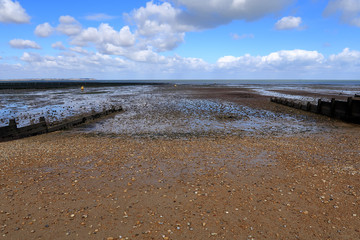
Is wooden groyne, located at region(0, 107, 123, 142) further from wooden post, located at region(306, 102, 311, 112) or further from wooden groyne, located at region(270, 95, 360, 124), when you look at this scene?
wooden post, located at region(306, 102, 311, 112)

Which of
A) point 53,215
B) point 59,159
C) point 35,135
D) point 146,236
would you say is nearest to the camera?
point 146,236

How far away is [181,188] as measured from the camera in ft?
22.3

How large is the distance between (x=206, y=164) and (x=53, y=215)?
559cm

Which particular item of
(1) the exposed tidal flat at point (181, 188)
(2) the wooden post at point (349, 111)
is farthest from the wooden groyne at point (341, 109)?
(1) the exposed tidal flat at point (181, 188)

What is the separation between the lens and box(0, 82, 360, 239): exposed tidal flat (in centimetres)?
492

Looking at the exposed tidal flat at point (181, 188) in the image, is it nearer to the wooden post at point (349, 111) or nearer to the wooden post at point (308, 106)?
the wooden post at point (349, 111)

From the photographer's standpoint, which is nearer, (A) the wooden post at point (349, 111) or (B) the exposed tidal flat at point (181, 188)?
(B) the exposed tidal flat at point (181, 188)

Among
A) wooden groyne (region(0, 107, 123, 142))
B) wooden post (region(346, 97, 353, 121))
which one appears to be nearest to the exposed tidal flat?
wooden groyne (region(0, 107, 123, 142))

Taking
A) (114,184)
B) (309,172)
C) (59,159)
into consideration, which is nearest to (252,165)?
(309,172)

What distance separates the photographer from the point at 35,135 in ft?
47.4

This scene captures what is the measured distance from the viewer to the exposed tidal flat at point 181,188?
4922 millimetres

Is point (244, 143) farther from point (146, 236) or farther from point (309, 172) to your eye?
point (146, 236)

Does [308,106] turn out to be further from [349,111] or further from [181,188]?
[181,188]

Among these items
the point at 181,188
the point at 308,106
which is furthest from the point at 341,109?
the point at 181,188
